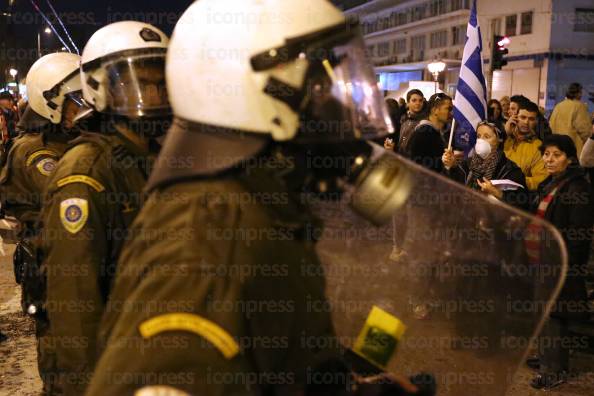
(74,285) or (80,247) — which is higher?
(80,247)

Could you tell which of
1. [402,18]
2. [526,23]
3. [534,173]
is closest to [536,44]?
[526,23]

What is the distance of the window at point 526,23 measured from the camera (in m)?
31.7

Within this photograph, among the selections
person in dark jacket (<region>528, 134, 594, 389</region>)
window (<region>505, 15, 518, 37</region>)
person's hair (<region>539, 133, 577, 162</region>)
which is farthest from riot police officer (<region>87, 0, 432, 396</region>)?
window (<region>505, 15, 518, 37</region>)

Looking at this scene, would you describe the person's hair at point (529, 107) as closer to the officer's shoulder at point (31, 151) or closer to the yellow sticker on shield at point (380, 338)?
the officer's shoulder at point (31, 151)

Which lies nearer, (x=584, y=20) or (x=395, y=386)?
(x=395, y=386)

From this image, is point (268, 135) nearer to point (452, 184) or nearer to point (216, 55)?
point (216, 55)

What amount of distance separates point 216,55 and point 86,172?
1.17 meters

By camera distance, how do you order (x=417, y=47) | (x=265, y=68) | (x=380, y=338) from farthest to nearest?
(x=417, y=47), (x=380, y=338), (x=265, y=68)

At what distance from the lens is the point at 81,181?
2357 mm

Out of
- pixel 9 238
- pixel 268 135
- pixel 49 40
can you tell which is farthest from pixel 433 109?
pixel 49 40

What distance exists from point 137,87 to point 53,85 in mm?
1642

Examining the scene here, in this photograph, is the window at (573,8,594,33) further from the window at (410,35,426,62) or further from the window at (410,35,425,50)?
the window at (410,35,425,50)

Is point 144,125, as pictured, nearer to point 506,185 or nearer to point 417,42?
point 506,185

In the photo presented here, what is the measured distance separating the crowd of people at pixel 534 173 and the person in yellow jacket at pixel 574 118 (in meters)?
1.32
